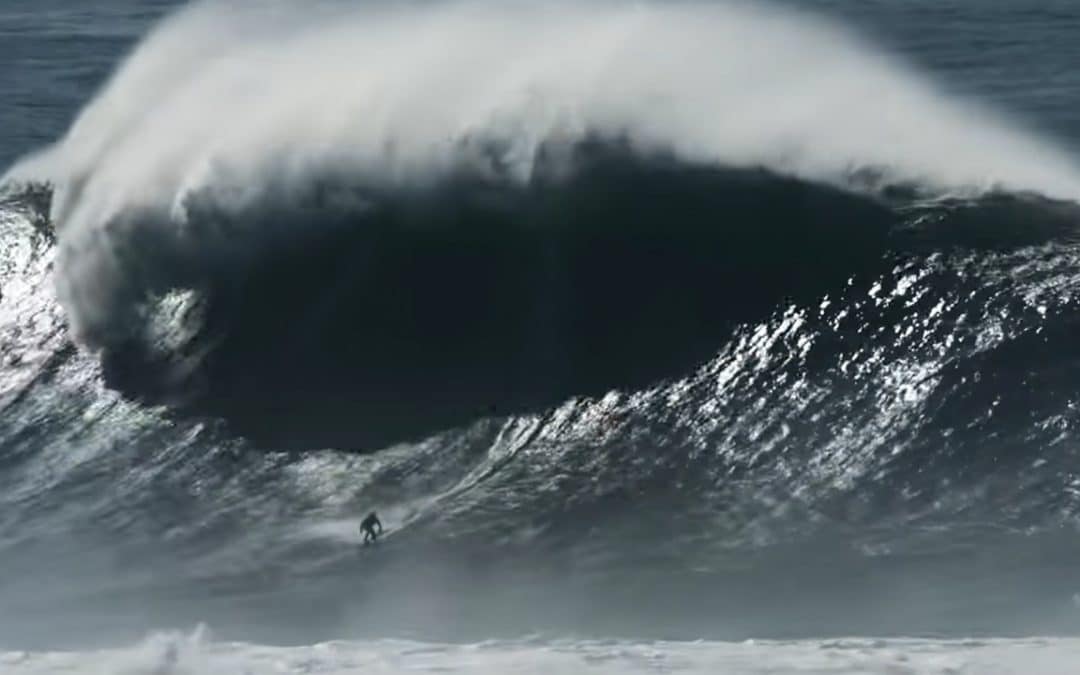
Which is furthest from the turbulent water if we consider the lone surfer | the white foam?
the lone surfer

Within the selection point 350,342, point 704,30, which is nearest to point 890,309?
→ point 350,342

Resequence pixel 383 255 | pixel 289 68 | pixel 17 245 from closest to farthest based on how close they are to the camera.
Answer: pixel 383 255 < pixel 17 245 < pixel 289 68

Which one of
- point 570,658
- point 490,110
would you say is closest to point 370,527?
point 570,658

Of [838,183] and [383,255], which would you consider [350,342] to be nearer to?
[383,255]

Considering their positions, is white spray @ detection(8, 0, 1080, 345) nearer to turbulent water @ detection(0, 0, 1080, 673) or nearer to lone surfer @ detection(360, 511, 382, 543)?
turbulent water @ detection(0, 0, 1080, 673)

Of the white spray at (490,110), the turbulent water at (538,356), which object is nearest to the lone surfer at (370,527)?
the turbulent water at (538,356)

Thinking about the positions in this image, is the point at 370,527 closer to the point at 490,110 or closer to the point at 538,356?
the point at 538,356
